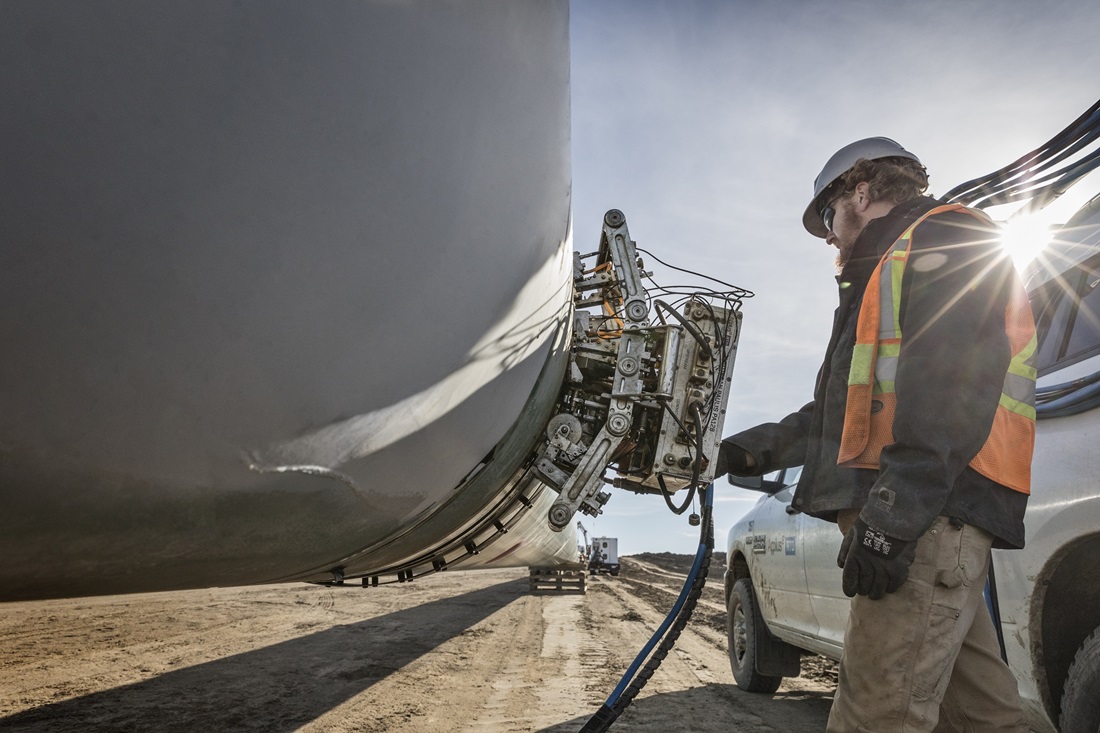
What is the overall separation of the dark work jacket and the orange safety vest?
37mm

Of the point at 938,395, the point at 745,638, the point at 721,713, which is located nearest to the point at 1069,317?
the point at 938,395

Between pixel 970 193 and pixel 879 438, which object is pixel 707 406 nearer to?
pixel 879 438

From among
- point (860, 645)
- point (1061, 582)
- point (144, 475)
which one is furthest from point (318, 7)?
point (1061, 582)

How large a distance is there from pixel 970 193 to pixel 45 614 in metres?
9.09

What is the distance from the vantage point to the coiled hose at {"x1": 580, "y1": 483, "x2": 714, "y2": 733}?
9.31 ft

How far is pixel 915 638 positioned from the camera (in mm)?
1607

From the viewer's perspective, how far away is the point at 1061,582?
7.53 feet

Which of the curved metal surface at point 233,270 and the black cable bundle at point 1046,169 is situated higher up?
the black cable bundle at point 1046,169

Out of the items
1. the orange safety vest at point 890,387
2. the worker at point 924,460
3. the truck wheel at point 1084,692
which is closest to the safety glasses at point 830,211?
the worker at point 924,460

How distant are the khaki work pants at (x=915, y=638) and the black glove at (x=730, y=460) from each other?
114 cm

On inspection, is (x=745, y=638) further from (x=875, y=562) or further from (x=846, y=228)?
(x=875, y=562)

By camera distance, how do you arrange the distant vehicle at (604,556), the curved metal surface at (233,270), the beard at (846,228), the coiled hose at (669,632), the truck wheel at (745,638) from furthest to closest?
the distant vehicle at (604,556), the truck wheel at (745,638), the coiled hose at (669,632), the beard at (846,228), the curved metal surface at (233,270)

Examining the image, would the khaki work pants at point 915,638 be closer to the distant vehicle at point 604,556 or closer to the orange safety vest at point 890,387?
the orange safety vest at point 890,387

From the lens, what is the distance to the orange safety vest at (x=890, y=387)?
1777 mm
